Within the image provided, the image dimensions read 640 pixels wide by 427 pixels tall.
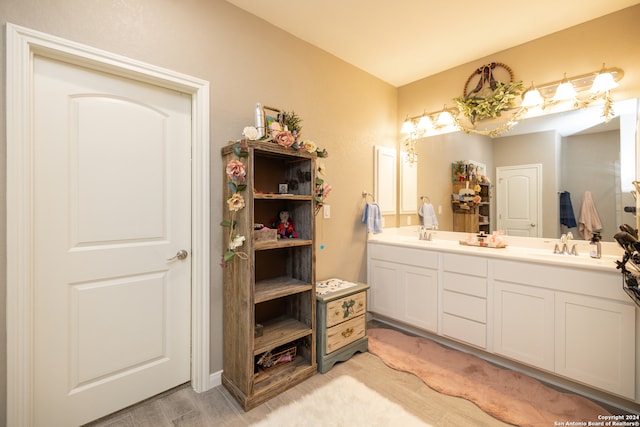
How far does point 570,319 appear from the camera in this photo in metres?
1.88

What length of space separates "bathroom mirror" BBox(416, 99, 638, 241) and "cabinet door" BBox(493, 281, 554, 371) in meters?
0.64

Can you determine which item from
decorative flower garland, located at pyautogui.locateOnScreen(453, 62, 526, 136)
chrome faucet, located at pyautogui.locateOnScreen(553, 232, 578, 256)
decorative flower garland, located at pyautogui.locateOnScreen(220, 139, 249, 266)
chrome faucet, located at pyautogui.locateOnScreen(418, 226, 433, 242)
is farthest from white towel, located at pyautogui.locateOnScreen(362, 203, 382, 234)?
decorative flower garland, located at pyautogui.locateOnScreen(220, 139, 249, 266)

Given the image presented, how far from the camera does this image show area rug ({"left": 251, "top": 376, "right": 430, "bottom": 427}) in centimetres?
164

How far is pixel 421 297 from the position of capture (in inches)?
104

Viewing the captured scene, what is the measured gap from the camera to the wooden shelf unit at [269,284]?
175 cm

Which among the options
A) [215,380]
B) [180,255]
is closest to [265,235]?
[180,255]

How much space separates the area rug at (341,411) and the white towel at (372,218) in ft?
4.87

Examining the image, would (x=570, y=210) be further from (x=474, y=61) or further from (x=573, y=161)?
(x=474, y=61)

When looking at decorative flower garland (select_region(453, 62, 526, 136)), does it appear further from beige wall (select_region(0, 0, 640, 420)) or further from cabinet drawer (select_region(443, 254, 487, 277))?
cabinet drawer (select_region(443, 254, 487, 277))

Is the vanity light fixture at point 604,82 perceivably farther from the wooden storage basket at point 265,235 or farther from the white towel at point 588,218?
the wooden storage basket at point 265,235

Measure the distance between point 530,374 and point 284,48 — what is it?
3.20 m

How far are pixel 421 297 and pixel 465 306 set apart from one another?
387 mm

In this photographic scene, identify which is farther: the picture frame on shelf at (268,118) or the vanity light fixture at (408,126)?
the vanity light fixture at (408,126)

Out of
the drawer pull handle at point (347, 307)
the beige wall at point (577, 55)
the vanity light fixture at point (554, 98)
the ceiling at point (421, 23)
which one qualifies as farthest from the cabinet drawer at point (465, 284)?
the ceiling at point (421, 23)
